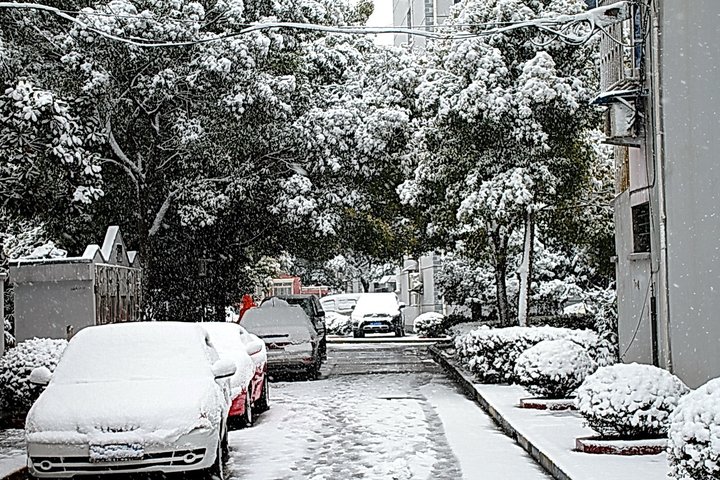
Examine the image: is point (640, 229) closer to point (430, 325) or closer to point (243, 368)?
point (243, 368)

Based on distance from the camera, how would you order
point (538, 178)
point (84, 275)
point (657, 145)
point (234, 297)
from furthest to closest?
point (234, 297) < point (538, 178) < point (84, 275) < point (657, 145)

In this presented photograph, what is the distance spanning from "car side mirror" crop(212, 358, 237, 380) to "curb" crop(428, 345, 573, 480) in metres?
3.35

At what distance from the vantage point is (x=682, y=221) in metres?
13.6

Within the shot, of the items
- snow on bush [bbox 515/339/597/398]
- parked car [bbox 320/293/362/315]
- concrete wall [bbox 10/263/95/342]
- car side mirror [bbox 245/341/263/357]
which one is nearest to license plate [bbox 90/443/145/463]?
car side mirror [bbox 245/341/263/357]

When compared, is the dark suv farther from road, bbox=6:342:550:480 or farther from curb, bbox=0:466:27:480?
curb, bbox=0:466:27:480

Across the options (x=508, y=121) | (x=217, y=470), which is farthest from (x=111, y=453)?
(x=508, y=121)

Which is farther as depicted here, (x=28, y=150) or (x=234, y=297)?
(x=234, y=297)

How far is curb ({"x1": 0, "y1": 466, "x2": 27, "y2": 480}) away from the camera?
10909mm

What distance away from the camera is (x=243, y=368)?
1460 cm

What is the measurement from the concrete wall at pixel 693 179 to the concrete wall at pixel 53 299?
11.6m

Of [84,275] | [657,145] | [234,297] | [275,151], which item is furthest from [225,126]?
[657,145]

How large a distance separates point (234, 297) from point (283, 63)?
31.8ft

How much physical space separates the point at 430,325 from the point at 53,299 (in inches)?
959

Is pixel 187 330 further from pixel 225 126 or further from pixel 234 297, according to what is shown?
pixel 234 297
